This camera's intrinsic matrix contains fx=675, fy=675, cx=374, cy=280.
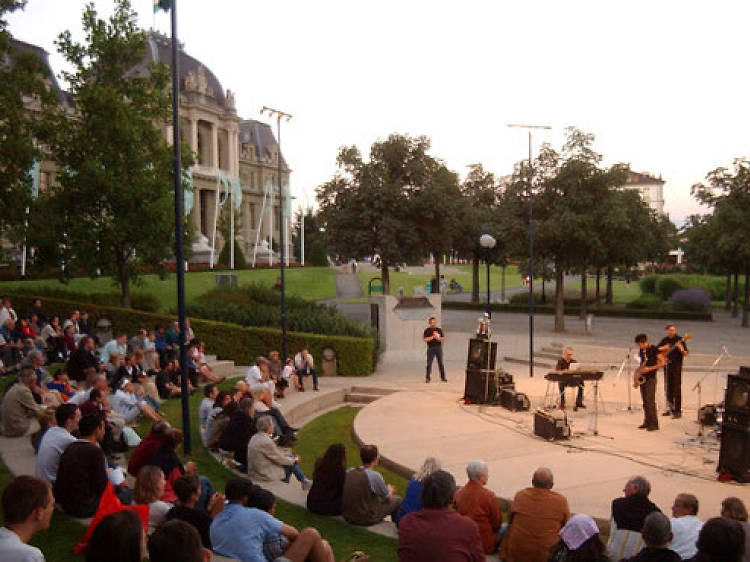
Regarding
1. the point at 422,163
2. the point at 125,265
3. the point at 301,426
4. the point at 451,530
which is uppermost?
the point at 422,163

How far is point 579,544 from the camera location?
6109mm

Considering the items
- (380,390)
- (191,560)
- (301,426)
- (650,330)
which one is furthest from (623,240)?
(191,560)

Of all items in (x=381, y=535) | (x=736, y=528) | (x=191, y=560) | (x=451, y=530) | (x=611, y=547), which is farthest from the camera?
(x=381, y=535)

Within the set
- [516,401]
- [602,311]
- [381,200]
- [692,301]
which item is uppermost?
[381,200]

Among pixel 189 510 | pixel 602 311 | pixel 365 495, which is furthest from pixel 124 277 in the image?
pixel 602 311

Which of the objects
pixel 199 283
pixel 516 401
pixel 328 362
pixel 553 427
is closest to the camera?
pixel 553 427

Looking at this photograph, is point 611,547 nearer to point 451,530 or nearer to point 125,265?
point 451,530

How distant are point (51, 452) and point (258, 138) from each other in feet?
339

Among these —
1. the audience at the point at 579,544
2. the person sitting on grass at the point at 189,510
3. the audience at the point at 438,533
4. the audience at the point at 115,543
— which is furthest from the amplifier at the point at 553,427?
the audience at the point at 115,543

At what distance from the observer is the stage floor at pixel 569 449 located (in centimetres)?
1009

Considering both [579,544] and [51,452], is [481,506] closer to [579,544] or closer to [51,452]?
[579,544]

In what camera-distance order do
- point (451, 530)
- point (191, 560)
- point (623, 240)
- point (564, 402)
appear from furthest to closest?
point (623, 240) → point (564, 402) → point (451, 530) → point (191, 560)

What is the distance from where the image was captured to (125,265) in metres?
26.4

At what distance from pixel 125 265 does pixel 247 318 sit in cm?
566
